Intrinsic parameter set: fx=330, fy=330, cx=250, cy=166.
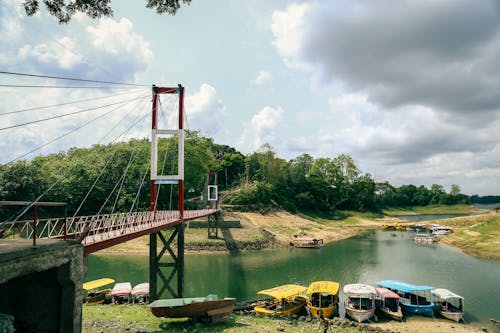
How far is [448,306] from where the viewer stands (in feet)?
Answer: 72.6

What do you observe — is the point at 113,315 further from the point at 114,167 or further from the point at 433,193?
the point at 433,193

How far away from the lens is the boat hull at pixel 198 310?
52.5 ft

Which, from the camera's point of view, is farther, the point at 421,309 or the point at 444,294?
the point at 444,294

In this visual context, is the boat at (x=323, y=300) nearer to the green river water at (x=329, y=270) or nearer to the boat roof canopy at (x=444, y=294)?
the green river water at (x=329, y=270)

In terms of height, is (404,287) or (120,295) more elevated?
(404,287)

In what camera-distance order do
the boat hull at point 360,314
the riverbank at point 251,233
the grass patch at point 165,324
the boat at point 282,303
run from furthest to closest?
1. the riverbank at point 251,233
2. the boat at point 282,303
3. the boat hull at point 360,314
4. the grass patch at point 165,324

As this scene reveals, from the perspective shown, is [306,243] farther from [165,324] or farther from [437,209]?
[437,209]

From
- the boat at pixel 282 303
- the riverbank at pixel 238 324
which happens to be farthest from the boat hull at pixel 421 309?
the boat at pixel 282 303

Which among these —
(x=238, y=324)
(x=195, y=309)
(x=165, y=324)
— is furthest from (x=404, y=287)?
(x=165, y=324)

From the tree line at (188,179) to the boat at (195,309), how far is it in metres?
11.0

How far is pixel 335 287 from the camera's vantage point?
73.9ft

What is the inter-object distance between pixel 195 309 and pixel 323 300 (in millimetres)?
9813

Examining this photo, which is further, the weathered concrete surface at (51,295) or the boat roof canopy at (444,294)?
the boat roof canopy at (444,294)

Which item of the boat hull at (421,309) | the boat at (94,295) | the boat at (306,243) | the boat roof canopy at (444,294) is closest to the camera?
the boat hull at (421,309)
